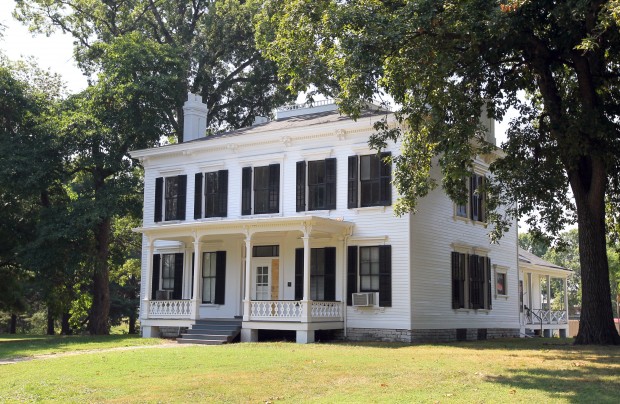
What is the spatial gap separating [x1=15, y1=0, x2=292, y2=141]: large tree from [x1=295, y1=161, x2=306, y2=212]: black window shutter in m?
13.5

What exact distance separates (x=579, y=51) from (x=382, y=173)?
707cm

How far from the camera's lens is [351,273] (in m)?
23.2

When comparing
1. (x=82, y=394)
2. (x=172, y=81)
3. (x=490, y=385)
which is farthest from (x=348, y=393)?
(x=172, y=81)

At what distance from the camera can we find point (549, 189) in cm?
2047

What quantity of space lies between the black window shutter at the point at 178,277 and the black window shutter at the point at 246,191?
3.41 m

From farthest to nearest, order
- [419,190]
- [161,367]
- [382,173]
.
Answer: [382,173] < [419,190] < [161,367]

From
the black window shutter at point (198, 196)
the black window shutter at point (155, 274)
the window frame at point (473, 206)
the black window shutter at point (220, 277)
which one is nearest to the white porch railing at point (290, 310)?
the black window shutter at point (220, 277)

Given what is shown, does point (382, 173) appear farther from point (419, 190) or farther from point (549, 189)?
point (549, 189)

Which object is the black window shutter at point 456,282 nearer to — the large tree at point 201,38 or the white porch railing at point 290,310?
the white porch railing at point 290,310

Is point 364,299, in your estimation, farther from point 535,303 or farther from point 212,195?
point 535,303

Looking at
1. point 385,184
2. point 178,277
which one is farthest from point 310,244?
point 178,277

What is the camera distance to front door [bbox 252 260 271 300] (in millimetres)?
25500

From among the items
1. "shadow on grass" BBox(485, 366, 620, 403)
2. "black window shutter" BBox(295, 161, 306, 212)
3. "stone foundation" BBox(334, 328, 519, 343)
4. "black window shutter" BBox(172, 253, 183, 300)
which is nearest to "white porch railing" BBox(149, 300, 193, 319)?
"black window shutter" BBox(172, 253, 183, 300)

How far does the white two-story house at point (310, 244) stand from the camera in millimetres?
22594
